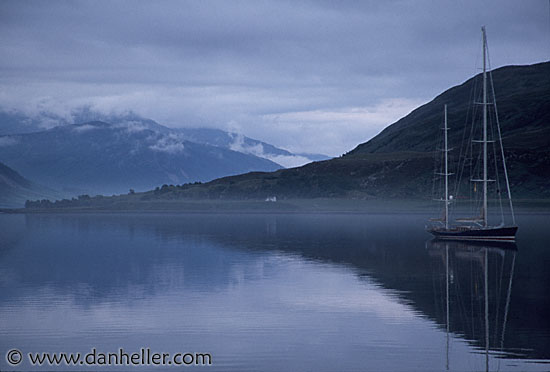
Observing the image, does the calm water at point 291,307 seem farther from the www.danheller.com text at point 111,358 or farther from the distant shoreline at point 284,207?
the distant shoreline at point 284,207

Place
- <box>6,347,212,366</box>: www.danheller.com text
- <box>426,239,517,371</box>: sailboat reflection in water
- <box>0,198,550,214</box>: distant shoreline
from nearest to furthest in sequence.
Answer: <box>6,347,212,366</box>: www.danheller.com text
<box>426,239,517,371</box>: sailboat reflection in water
<box>0,198,550,214</box>: distant shoreline

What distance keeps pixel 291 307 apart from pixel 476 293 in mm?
8260

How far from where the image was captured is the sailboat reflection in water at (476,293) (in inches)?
854

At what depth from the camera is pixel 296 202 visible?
165m

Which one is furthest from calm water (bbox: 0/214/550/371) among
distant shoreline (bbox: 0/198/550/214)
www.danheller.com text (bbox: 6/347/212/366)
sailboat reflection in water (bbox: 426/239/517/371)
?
distant shoreline (bbox: 0/198/550/214)

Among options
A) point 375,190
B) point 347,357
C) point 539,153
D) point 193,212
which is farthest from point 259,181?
point 347,357

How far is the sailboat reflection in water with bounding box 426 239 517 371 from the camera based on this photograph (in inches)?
854

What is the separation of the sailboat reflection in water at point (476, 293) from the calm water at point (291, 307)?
0.07 m

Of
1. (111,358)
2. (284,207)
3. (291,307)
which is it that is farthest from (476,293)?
(284,207)

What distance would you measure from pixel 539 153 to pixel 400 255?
149456 millimetres

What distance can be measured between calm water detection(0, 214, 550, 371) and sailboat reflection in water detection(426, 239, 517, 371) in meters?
0.07

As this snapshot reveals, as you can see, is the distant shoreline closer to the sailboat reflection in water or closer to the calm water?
the sailboat reflection in water

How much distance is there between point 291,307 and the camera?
26.9 m

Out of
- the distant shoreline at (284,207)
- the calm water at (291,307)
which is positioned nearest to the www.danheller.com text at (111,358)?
the calm water at (291,307)
